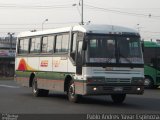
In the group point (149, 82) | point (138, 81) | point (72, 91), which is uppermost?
point (138, 81)

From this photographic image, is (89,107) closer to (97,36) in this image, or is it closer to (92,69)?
(92,69)

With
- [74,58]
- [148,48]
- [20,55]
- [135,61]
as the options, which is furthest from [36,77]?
[148,48]

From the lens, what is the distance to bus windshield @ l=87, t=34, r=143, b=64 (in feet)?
64.7

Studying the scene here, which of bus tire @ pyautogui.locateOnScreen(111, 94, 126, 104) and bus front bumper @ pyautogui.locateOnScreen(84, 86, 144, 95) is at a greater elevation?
bus front bumper @ pyautogui.locateOnScreen(84, 86, 144, 95)

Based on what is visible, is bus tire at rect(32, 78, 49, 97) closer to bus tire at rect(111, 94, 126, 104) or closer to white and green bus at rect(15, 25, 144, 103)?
white and green bus at rect(15, 25, 144, 103)

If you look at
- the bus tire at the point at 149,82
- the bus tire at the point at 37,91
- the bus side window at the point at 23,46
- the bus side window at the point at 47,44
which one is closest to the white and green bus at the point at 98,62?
the bus side window at the point at 47,44

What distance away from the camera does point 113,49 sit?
65.7ft

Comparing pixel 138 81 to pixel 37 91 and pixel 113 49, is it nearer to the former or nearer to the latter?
pixel 113 49

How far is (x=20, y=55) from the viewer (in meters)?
27.3

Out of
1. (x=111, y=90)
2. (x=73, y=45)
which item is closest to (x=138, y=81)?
(x=111, y=90)

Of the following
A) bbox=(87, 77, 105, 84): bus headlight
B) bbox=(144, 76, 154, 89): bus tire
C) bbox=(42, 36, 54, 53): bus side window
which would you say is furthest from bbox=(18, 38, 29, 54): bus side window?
bbox=(144, 76, 154, 89): bus tire

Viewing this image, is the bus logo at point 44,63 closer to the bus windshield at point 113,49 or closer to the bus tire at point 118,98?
the bus tire at point 118,98

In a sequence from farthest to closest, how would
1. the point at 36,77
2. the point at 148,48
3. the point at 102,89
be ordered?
the point at 148,48, the point at 36,77, the point at 102,89

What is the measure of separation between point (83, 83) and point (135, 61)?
7.31 ft
